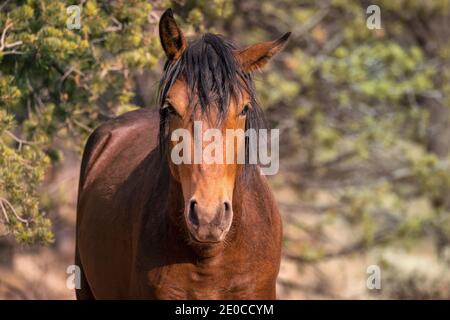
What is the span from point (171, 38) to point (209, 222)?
114cm

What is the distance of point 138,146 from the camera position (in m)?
5.63

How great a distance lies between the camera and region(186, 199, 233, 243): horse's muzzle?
147 inches

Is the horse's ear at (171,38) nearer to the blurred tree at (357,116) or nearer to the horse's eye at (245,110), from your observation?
the horse's eye at (245,110)

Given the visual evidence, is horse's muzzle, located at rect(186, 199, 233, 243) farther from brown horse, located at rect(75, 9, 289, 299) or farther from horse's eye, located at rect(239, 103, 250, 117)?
horse's eye, located at rect(239, 103, 250, 117)

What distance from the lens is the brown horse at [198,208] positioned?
394 centimetres

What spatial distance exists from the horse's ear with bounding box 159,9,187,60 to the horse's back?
76 centimetres

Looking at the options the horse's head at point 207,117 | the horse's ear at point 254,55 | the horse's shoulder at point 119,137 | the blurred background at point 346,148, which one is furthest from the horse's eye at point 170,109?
the blurred background at point 346,148

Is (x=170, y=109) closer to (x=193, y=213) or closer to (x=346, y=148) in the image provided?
(x=193, y=213)

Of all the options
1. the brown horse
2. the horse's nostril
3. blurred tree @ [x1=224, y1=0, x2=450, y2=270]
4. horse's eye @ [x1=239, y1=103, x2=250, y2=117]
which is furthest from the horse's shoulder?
blurred tree @ [x1=224, y1=0, x2=450, y2=270]

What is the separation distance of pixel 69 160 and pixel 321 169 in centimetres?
399

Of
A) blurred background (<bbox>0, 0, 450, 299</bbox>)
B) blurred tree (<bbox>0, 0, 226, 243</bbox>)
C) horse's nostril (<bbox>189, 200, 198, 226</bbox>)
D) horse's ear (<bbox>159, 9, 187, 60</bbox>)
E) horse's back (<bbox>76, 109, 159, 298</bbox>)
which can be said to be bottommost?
horse's nostril (<bbox>189, 200, 198, 226</bbox>)

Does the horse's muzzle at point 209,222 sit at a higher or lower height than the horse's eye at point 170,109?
lower

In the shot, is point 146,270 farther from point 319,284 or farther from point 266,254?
point 319,284
